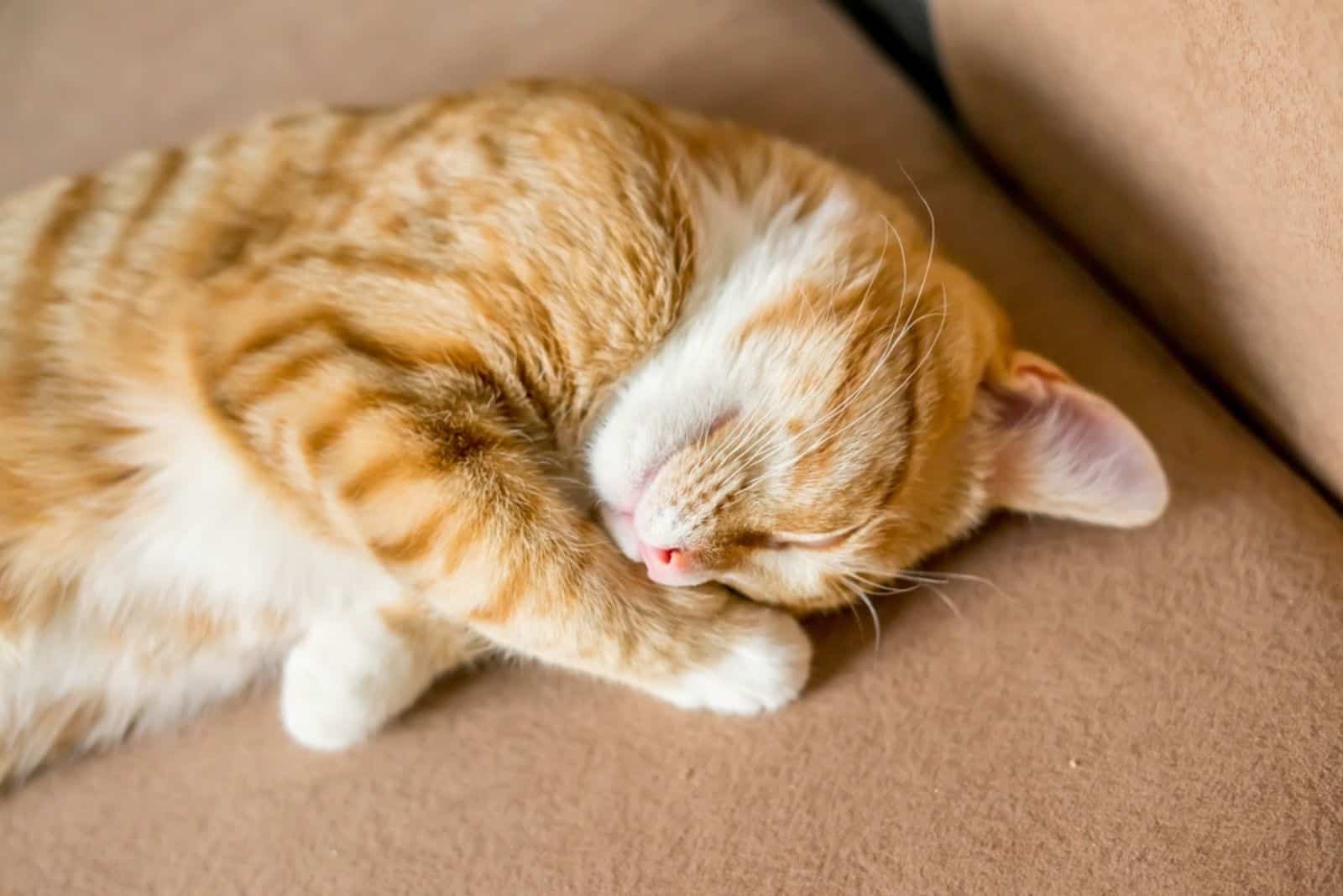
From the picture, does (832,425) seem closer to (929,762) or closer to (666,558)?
(666,558)

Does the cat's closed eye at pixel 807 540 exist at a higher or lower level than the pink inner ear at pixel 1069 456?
lower

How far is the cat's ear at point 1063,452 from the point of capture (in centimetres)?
115

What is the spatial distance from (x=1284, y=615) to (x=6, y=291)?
5.06 ft

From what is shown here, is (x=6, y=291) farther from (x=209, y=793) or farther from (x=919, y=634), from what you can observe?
(x=919, y=634)

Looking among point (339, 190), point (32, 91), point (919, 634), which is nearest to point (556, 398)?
point (339, 190)

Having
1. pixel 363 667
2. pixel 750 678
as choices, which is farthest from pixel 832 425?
pixel 363 667

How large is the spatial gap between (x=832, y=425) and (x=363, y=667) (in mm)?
607

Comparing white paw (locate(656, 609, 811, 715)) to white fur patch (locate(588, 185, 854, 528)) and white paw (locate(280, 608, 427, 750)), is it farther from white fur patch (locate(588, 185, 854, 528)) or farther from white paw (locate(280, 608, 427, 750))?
white paw (locate(280, 608, 427, 750))

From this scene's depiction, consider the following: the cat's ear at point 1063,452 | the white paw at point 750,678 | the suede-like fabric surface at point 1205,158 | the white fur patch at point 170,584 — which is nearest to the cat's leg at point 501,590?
the white paw at point 750,678

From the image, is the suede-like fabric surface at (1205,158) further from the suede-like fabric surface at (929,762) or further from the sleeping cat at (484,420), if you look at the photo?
the sleeping cat at (484,420)

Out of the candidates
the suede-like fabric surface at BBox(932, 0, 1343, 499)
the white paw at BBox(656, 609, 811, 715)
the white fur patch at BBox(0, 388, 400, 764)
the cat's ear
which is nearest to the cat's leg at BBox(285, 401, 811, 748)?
the white paw at BBox(656, 609, 811, 715)

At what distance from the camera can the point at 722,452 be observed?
109 centimetres

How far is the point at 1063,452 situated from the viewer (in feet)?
3.93

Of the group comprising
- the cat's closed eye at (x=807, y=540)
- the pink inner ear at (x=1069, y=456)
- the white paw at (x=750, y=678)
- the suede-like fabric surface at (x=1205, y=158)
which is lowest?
the white paw at (x=750, y=678)
